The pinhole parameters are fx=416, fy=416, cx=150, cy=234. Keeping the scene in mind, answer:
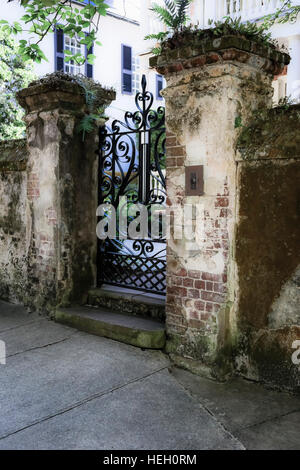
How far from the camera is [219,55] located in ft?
10.9

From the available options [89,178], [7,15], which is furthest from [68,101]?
[7,15]

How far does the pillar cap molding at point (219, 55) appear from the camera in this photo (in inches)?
129

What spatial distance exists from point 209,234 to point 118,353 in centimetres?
143

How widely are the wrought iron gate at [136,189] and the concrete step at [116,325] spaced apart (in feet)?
1.51

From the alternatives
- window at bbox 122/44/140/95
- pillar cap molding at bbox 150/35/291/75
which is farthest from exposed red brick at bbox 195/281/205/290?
window at bbox 122/44/140/95

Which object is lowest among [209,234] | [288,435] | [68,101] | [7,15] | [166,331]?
[288,435]

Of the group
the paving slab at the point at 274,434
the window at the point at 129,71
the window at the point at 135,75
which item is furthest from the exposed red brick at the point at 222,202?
the window at the point at 135,75

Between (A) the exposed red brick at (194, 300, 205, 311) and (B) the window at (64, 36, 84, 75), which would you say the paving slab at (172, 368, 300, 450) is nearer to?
(A) the exposed red brick at (194, 300, 205, 311)

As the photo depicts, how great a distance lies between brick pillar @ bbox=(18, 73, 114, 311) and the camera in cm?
493

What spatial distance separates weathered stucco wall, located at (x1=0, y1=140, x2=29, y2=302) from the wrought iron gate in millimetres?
1158

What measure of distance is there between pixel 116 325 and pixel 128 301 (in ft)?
1.56

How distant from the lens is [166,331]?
3.90 m

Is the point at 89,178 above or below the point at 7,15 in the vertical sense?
below

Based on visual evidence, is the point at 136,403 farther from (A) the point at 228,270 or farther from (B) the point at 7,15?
(B) the point at 7,15
